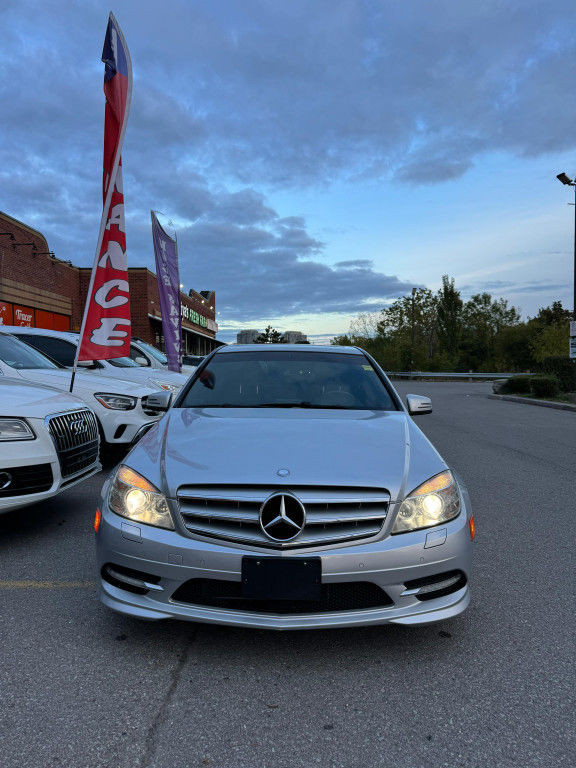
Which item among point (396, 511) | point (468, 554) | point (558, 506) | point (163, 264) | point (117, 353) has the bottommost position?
point (558, 506)

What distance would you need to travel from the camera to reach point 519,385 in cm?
2202

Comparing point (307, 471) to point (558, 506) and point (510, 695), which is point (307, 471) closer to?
point (510, 695)

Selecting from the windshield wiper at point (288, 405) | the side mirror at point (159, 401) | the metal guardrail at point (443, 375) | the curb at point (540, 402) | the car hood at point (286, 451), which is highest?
the side mirror at point (159, 401)

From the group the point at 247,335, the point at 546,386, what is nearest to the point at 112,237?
the point at 546,386

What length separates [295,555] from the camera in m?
2.42

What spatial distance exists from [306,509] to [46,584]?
1938mm

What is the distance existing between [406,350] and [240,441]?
48.6m

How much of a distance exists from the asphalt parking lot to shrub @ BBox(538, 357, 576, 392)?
1814 centimetres

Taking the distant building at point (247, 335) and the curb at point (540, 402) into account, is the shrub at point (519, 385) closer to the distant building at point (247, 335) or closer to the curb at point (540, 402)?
the curb at point (540, 402)

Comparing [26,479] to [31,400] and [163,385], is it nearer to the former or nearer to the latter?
[31,400]

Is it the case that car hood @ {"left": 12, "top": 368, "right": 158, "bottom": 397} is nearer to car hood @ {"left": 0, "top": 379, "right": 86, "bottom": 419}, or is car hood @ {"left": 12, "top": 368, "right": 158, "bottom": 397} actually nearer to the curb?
car hood @ {"left": 0, "top": 379, "right": 86, "bottom": 419}

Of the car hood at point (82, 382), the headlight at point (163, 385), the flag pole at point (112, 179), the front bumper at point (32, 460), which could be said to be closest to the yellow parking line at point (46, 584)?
the front bumper at point (32, 460)

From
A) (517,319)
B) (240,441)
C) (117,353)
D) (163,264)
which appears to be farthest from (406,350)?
(240,441)

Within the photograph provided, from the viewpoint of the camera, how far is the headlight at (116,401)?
7043 millimetres
